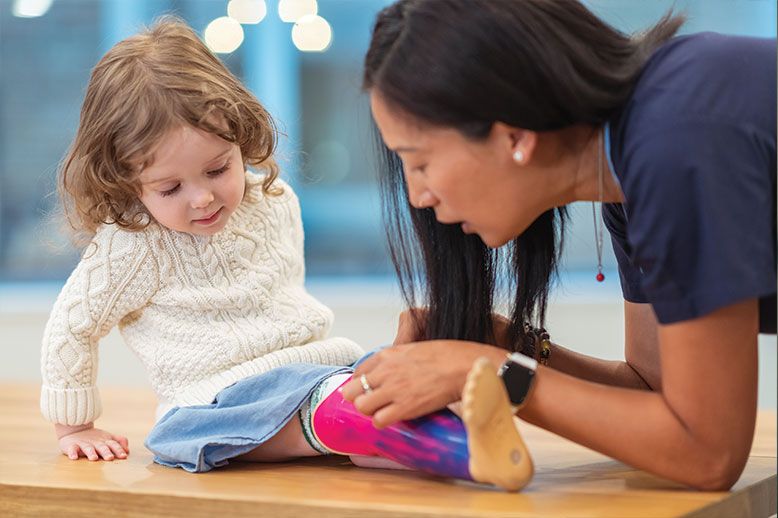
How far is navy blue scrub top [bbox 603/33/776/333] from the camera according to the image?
1266 millimetres

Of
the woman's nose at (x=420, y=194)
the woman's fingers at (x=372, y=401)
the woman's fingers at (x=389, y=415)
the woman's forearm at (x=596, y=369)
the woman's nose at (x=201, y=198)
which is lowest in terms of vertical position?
the woman's forearm at (x=596, y=369)

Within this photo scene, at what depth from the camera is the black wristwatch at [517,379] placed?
1.38m

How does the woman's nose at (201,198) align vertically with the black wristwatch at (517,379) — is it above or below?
above

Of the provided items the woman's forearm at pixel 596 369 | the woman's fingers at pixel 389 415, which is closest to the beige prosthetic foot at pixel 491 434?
the woman's fingers at pixel 389 415

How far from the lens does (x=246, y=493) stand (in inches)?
56.6

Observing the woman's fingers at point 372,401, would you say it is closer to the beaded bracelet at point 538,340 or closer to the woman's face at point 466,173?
the woman's face at point 466,173

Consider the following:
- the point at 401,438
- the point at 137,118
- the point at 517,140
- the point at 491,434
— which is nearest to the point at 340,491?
the point at 401,438

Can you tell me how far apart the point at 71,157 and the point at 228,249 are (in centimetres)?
30

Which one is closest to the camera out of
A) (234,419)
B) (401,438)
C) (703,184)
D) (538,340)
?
(703,184)

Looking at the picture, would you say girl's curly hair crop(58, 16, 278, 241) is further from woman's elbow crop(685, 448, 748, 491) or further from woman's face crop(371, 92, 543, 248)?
woman's elbow crop(685, 448, 748, 491)

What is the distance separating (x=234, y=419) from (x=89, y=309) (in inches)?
12.0

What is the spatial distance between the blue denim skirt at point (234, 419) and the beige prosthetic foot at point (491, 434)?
363mm

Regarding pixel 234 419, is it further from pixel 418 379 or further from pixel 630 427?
pixel 630 427

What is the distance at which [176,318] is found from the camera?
181 centimetres
